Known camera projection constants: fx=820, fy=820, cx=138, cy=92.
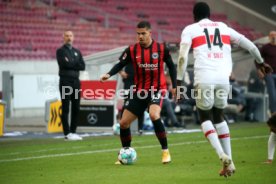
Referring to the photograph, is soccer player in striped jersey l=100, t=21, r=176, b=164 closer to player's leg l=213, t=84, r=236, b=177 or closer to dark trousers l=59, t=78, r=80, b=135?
player's leg l=213, t=84, r=236, b=177

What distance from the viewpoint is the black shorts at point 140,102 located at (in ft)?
40.4

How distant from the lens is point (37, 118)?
24516 mm

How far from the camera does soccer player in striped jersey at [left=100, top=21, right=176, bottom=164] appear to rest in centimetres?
1230

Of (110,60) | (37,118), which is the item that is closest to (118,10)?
(37,118)

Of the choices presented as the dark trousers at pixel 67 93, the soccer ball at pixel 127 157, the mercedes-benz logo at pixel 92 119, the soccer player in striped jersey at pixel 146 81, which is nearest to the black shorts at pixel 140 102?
the soccer player in striped jersey at pixel 146 81

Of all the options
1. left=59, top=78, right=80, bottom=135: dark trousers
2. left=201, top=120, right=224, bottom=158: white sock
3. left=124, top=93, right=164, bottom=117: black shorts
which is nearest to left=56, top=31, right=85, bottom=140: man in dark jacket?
left=59, top=78, right=80, bottom=135: dark trousers

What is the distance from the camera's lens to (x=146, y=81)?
40.9 feet

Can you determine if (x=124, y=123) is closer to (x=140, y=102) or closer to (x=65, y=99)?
(x=140, y=102)

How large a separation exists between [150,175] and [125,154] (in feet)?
5.45

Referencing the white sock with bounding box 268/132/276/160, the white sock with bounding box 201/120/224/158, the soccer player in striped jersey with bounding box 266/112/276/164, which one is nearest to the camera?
the white sock with bounding box 201/120/224/158

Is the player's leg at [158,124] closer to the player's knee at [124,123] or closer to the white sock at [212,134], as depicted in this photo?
the player's knee at [124,123]

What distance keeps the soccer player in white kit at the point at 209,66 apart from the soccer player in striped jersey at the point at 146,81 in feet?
6.01

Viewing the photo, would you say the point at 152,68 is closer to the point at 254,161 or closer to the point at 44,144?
the point at 254,161

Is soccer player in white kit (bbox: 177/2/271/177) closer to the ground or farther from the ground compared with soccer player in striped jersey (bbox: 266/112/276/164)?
farther from the ground
